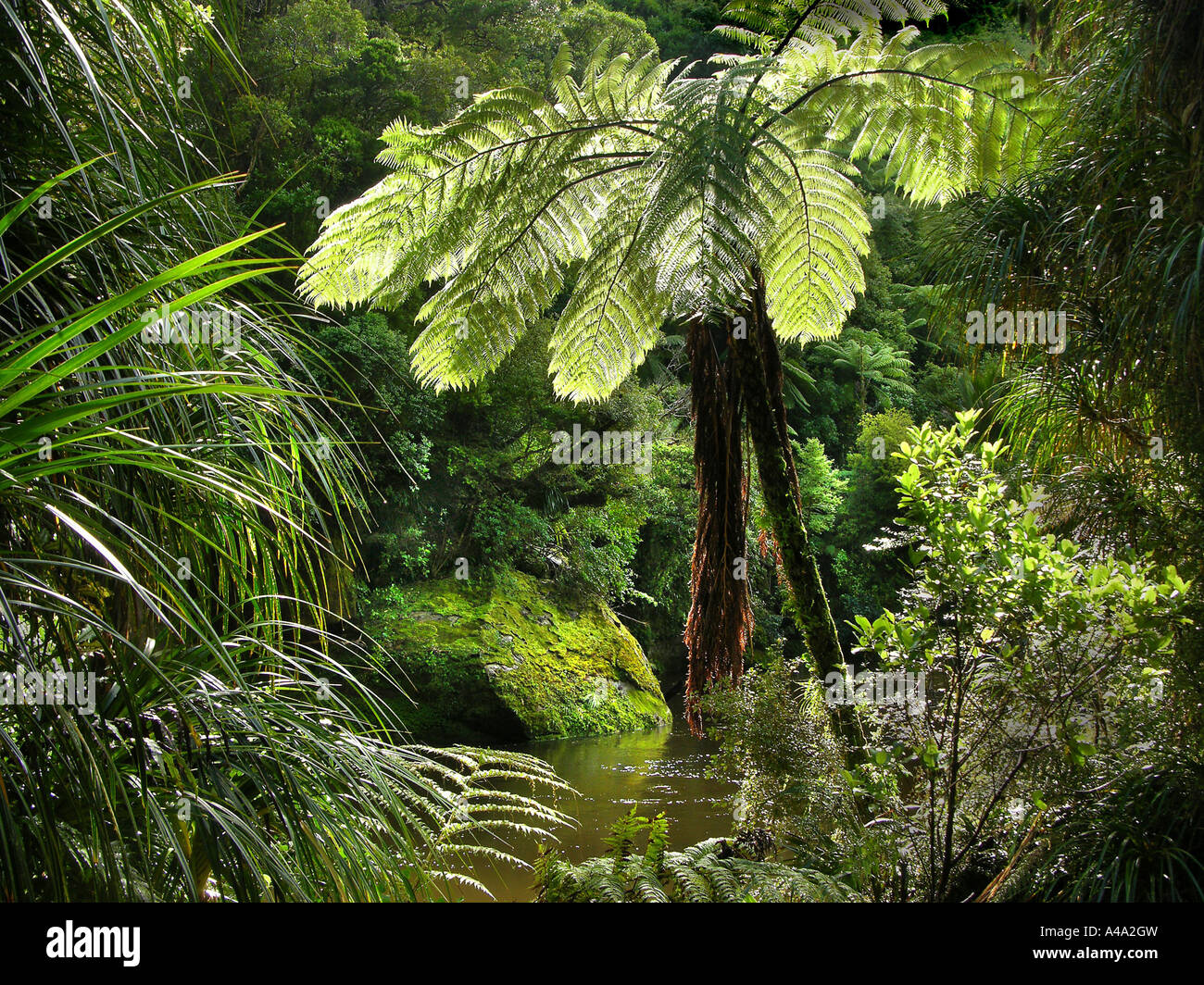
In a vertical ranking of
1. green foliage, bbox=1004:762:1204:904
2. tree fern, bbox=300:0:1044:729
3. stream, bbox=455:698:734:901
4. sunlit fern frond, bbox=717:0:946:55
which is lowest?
stream, bbox=455:698:734:901

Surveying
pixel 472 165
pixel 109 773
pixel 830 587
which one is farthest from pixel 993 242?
pixel 830 587

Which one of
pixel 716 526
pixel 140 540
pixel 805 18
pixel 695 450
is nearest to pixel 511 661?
pixel 716 526

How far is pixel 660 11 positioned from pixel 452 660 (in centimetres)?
1127

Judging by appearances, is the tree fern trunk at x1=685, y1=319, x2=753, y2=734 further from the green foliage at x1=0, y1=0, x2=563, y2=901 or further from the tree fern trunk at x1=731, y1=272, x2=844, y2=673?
the green foliage at x1=0, y1=0, x2=563, y2=901

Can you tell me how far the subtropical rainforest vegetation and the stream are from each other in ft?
0.48

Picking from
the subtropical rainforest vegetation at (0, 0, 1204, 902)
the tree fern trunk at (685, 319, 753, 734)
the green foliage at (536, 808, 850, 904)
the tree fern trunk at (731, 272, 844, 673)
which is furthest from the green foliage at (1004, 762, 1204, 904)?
the tree fern trunk at (685, 319, 753, 734)

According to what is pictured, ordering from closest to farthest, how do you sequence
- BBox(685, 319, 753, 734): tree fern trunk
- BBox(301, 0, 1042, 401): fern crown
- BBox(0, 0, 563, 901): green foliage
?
BBox(0, 0, 563, 901): green foliage < BBox(301, 0, 1042, 401): fern crown < BBox(685, 319, 753, 734): tree fern trunk

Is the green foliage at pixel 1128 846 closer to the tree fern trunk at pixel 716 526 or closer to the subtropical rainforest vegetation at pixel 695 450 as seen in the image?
the subtropical rainforest vegetation at pixel 695 450

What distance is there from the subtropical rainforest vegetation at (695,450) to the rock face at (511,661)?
2641 millimetres

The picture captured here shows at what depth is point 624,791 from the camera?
5.58m

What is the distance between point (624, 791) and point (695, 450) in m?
3.44

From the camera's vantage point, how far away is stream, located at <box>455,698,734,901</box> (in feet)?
14.5

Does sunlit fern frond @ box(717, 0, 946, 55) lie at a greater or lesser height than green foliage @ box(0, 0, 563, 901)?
greater

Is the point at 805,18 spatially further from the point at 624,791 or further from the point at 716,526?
the point at 624,791
